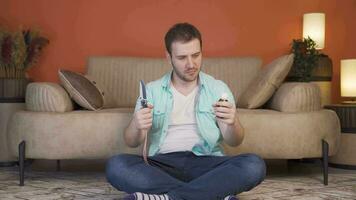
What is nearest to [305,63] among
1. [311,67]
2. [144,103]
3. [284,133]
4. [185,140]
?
[311,67]

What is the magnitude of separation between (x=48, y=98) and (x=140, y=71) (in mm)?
978

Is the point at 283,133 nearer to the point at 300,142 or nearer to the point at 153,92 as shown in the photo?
the point at 300,142

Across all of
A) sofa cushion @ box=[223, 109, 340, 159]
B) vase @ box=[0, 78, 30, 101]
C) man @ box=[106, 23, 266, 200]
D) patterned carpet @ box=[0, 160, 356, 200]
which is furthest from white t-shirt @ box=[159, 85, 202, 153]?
vase @ box=[0, 78, 30, 101]

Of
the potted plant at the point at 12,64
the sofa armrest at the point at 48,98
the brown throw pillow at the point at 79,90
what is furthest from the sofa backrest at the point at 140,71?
the sofa armrest at the point at 48,98

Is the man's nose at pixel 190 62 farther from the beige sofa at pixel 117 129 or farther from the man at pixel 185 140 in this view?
the beige sofa at pixel 117 129

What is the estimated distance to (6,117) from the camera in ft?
12.9

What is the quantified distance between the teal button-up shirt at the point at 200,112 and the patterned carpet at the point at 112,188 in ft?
1.32

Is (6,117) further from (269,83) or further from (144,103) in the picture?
(144,103)

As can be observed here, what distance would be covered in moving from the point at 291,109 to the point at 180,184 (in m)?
1.25

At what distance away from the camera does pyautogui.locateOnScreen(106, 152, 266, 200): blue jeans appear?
215 centimetres

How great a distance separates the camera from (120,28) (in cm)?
449

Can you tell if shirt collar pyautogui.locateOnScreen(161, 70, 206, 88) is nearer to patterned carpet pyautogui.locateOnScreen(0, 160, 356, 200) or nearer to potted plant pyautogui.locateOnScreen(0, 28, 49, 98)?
patterned carpet pyautogui.locateOnScreen(0, 160, 356, 200)

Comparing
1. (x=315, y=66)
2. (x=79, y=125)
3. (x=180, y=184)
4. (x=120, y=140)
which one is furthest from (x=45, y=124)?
(x=315, y=66)

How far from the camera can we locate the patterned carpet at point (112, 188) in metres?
2.73
